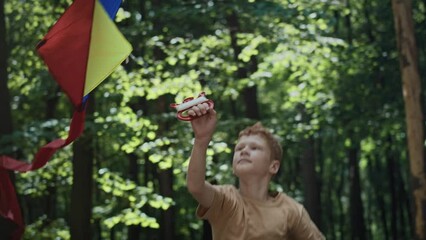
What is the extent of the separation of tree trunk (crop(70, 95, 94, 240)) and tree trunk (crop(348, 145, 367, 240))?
10.4 m

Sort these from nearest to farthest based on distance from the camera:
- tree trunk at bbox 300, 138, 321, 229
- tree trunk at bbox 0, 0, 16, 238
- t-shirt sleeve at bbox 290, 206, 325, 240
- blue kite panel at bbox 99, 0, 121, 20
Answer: t-shirt sleeve at bbox 290, 206, 325, 240
blue kite panel at bbox 99, 0, 121, 20
tree trunk at bbox 0, 0, 16, 238
tree trunk at bbox 300, 138, 321, 229

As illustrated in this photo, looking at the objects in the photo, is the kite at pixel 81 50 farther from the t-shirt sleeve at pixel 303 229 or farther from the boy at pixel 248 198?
the t-shirt sleeve at pixel 303 229

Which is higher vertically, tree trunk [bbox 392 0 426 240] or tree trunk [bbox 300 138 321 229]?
tree trunk [bbox 392 0 426 240]

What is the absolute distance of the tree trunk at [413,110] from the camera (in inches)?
302

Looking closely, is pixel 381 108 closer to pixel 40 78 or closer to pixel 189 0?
pixel 189 0

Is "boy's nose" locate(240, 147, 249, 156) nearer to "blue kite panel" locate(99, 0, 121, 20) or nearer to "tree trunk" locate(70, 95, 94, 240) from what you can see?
"blue kite panel" locate(99, 0, 121, 20)

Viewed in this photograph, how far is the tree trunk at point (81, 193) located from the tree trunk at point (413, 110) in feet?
13.1

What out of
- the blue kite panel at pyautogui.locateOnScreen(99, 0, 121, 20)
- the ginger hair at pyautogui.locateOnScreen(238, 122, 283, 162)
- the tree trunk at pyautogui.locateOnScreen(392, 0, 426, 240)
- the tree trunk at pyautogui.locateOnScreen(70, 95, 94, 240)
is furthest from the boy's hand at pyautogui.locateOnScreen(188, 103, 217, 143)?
the tree trunk at pyautogui.locateOnScreen(392, 0, 426, 240)

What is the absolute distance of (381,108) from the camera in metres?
10.0

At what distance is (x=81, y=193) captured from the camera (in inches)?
289

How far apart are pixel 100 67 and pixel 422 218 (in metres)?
6.05

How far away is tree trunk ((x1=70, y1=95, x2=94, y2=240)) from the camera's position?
719 cm

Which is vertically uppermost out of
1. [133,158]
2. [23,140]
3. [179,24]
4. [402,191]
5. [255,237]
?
[255,237]

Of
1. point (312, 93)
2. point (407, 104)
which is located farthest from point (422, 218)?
point (312, 93)
